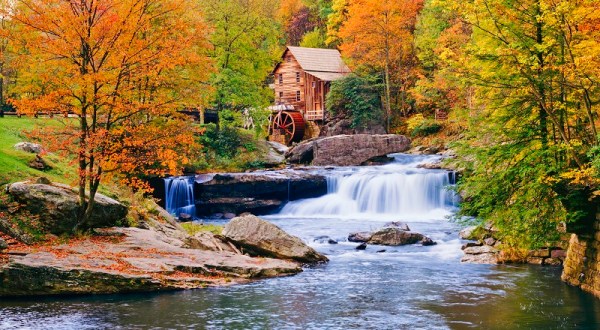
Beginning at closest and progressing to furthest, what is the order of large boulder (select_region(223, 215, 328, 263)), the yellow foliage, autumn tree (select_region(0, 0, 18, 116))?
large boulder (select_region(223, 215, 328, 263)) → autumn tree (select_region(0, 0, 18, 116)) → the yellow foliage

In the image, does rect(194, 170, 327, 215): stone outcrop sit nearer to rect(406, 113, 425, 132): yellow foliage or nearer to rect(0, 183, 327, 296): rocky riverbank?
rect(0, 183, 327, 296): rocky riverbank

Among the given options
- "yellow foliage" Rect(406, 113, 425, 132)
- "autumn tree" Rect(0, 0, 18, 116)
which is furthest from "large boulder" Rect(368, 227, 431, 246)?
"yellow foliage" Rect(406, 113, 425, 132)

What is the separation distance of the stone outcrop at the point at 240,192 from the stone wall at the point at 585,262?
65.6 feet

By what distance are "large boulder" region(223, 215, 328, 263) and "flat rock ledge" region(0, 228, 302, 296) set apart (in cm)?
91

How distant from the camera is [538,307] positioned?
13617 millimetres

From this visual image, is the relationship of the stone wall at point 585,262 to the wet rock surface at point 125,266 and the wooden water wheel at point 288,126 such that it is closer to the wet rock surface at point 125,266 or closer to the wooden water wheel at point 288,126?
the wet rock surface at point 125,266

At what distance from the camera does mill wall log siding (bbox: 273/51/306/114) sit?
57.5m

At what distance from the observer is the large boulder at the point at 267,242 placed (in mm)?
19578

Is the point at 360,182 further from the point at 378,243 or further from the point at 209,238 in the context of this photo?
the point at 209,238

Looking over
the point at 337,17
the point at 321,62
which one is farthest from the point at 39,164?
the point at 337,17

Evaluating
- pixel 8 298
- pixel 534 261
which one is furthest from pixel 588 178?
pixel 8 298

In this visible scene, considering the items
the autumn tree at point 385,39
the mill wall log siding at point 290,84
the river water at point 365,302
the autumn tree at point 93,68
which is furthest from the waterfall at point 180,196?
the mill wall log siding at point 290,84

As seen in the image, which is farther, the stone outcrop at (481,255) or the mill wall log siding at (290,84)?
the mill wall log siding at (290,84)

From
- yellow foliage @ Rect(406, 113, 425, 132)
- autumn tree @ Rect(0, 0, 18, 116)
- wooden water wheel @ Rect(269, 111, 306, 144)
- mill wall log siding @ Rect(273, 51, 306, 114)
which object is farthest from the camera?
mill wall log siding @ Rect(273, 51, 306, 114)
